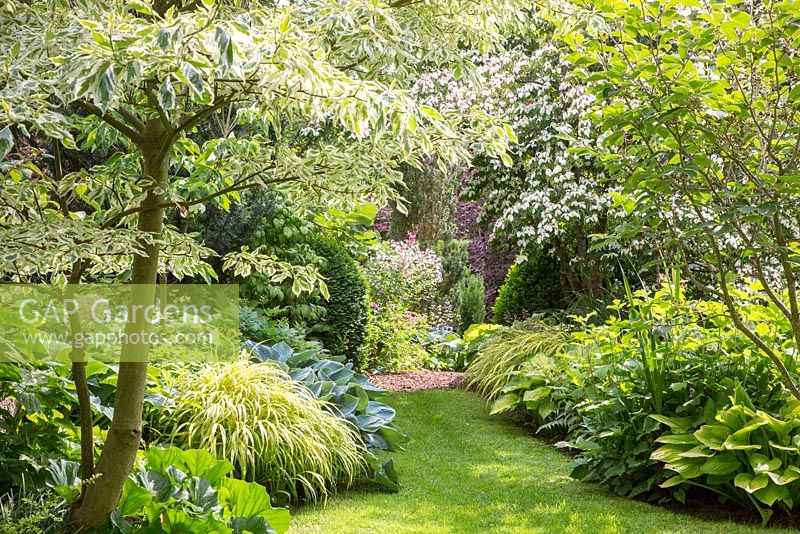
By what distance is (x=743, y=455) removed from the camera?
3562 mm

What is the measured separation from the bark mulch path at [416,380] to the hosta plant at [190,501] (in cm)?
480

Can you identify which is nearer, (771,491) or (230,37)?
(230,37)

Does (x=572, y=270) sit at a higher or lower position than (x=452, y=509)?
higher

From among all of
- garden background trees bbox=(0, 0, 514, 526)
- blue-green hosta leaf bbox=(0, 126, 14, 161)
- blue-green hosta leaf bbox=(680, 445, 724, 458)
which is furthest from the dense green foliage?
blue-green hosta leaf bbox=(0, 126, 14, 161)

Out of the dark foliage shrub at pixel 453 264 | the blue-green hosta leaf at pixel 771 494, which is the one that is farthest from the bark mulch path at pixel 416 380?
the dark foliage shrub at pixel 453 264

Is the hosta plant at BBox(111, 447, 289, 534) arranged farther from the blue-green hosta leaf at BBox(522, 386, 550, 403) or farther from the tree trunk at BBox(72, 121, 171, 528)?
the blue-green hosta leaf at BBox(522, 386, 550, 403)

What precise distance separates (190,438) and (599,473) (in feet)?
7.35

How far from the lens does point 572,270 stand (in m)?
8.98

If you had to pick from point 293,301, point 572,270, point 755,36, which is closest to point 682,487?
point 755,36

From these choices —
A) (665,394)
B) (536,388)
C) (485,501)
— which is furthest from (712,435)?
(536,388)

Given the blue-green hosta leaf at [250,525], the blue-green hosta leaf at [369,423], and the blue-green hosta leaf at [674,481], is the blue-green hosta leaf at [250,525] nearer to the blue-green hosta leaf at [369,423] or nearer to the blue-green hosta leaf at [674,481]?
the blue-green hosta leaf at [369,423]

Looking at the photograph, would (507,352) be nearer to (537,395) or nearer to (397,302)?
(537,395)

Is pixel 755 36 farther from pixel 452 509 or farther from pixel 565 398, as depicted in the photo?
pixel 565 398

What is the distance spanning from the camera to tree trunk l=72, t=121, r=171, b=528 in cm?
256
